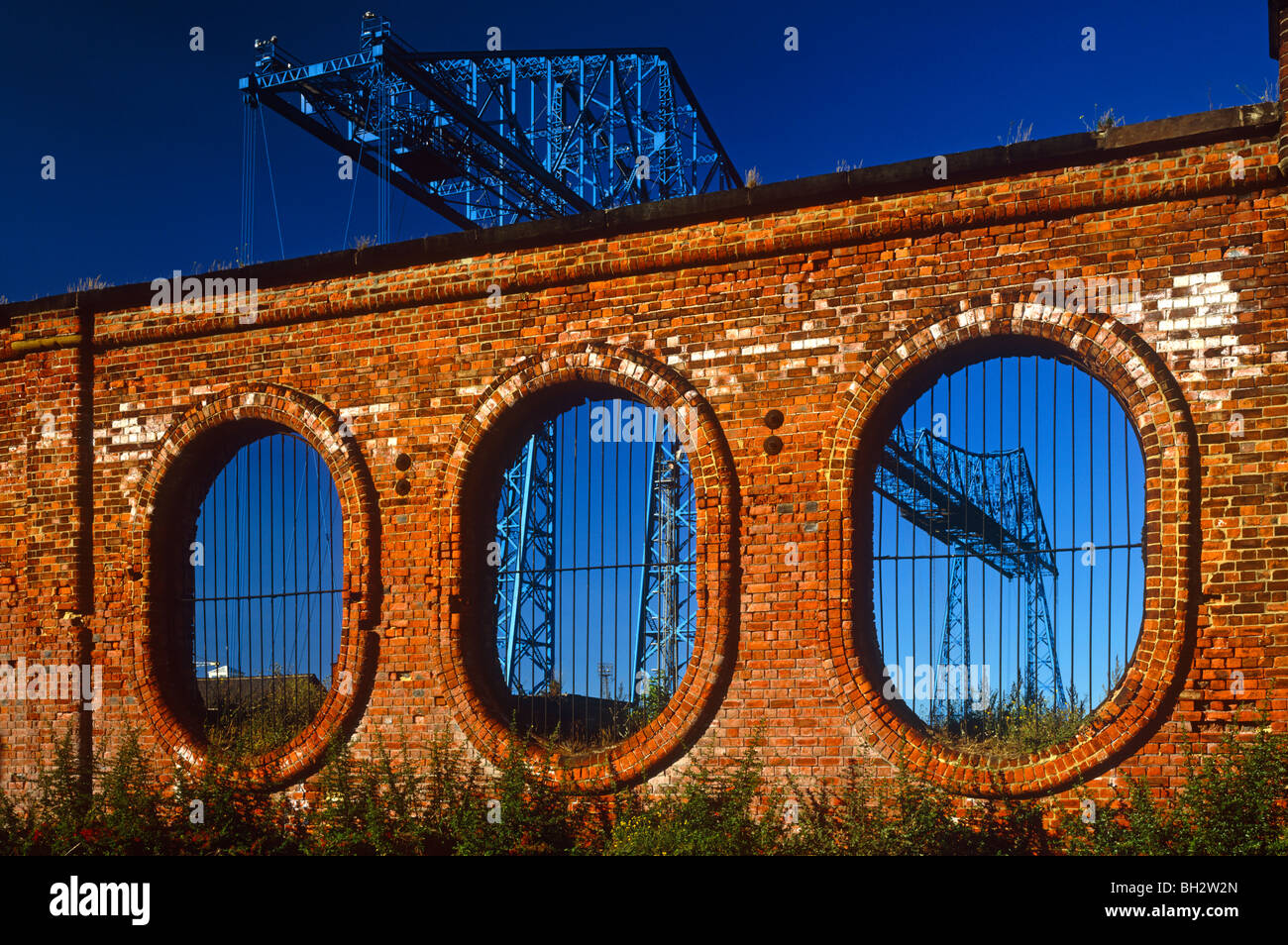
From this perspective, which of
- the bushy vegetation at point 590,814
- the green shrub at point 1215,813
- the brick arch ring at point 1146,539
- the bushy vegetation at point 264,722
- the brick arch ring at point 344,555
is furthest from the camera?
the bushy vegetation at point 264,722

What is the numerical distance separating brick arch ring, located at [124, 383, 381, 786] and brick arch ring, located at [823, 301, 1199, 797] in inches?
155

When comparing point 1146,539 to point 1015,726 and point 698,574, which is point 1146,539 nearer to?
point 1015,726

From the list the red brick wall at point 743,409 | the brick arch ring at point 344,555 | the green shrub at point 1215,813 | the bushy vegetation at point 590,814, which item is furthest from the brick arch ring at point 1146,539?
the brick arch ring at point 344,555

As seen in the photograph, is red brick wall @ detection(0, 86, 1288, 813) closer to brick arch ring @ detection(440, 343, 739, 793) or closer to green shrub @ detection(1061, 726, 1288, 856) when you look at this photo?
brick arch ring @ detection(440, 343, 739, 793)

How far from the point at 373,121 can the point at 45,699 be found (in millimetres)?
8964

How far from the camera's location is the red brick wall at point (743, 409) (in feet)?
23.4

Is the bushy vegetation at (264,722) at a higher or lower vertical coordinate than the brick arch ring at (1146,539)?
lower

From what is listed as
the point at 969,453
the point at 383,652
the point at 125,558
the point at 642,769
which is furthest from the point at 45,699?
the point at 969,453

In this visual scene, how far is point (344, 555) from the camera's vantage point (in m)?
9.48

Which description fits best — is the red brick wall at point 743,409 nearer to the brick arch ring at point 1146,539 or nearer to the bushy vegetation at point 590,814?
the brick arch ring at point 1146,539

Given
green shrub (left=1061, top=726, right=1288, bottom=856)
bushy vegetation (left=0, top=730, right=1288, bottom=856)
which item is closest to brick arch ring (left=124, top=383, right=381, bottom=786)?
bushy vegetation (left=0, top=730, right=1288, bottom=856)

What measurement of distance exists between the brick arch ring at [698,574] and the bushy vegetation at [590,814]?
231 millimetres

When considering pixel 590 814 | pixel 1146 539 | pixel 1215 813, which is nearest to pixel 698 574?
pixel 590 814
